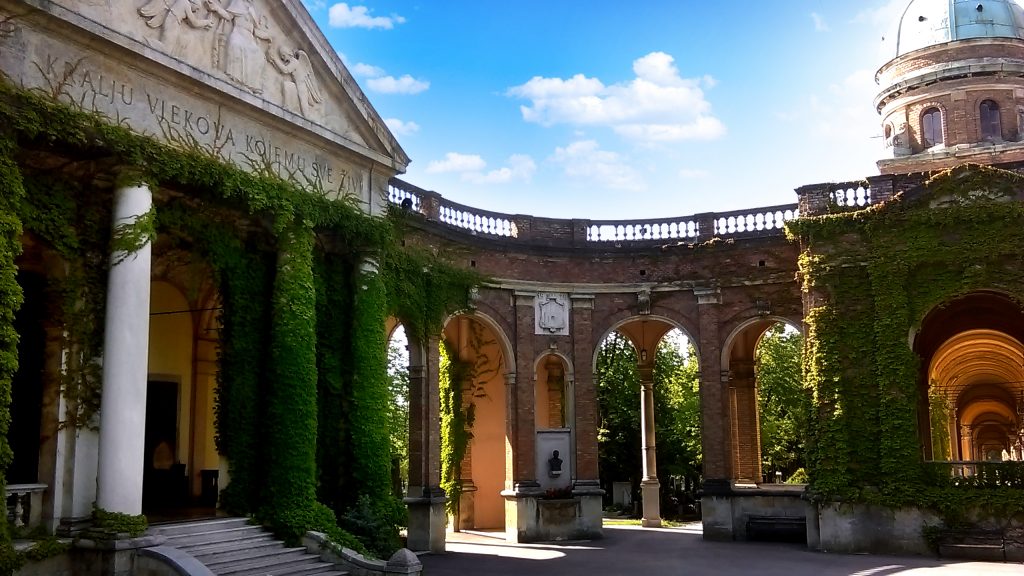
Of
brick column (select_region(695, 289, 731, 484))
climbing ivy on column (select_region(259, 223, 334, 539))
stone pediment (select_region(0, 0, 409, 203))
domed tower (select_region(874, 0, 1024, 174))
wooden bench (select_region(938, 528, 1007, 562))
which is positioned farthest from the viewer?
domed tower (select_region(874, 0, 1024, 174))

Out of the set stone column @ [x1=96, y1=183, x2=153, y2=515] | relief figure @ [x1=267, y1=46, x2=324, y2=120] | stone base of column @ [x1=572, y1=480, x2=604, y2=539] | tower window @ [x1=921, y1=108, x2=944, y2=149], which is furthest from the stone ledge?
tower window @ [x1=921, y1=108, x2=944, y2=149]

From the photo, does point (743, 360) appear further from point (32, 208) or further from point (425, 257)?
point (32, 208)

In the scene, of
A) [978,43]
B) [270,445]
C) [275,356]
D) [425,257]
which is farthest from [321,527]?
[978,43]

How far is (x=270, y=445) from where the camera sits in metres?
16.5

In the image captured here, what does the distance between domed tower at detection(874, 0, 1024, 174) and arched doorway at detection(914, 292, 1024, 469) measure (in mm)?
7225

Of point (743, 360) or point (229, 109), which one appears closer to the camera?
point (229, 109)

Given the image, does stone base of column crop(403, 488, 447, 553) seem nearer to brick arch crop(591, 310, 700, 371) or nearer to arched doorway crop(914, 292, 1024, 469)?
brick arch crop(591, 310, 700, 371)

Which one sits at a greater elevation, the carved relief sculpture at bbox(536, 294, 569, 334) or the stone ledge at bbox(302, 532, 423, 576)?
the carved relief sculpture at bbox(536, 294, 569, 334)

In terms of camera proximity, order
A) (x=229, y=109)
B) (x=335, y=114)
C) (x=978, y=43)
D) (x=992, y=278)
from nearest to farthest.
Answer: (x=229, y=109)
(x=335, y=114)
(x=992, y=278)
(x=978, y=43)

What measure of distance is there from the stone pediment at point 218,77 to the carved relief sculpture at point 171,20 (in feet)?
0.06

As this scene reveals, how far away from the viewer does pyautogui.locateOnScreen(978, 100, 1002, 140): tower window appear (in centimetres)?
3375

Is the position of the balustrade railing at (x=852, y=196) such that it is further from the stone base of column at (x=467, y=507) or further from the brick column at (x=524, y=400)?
the stone base of column at (x=467, y=507)

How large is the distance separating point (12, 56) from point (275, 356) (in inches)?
261

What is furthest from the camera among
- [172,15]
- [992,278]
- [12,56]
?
[992,278]
